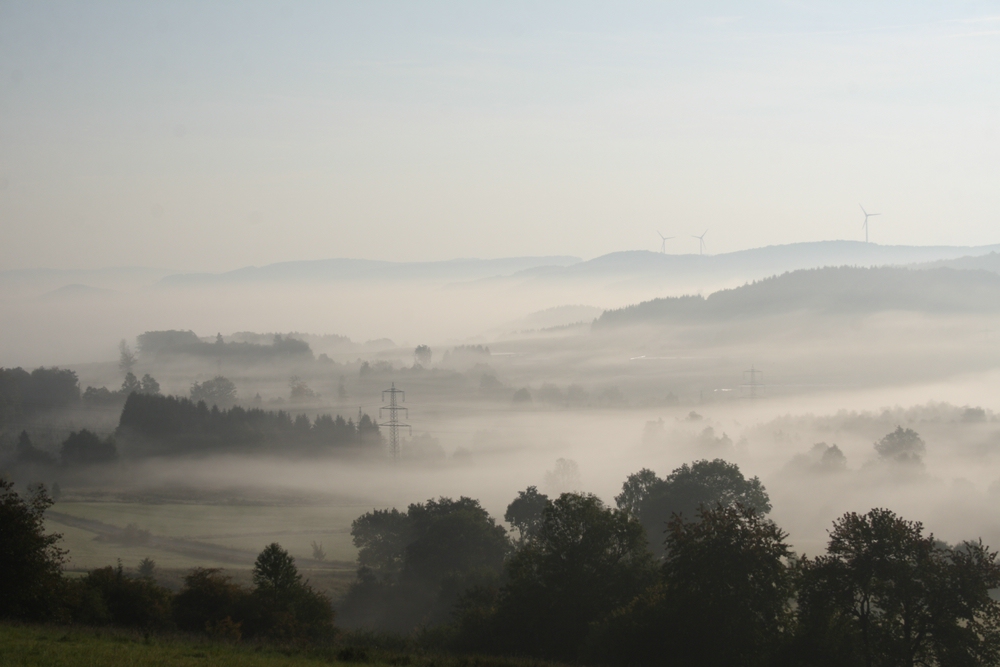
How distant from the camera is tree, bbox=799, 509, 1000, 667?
34.7 meters

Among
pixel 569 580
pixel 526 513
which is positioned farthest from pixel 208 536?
pixel 569 580

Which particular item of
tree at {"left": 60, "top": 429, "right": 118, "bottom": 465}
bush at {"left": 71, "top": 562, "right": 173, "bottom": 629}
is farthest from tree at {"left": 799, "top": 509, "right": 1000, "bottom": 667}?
tree at {"left": 60, "top": 429, "right": 118, "bottom": 465}

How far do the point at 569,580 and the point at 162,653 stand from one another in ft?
73.4

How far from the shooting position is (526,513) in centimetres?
8650

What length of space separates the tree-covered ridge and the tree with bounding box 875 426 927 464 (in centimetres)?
9386

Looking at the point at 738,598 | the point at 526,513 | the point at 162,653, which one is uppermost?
the point at 162,653

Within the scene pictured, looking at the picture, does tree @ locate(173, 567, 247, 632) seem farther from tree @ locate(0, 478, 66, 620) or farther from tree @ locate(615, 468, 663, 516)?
tree @ locate(615, 468, 663, 516)

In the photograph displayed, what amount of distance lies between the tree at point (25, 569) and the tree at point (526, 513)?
168 ft

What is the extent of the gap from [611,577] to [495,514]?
70164 mm

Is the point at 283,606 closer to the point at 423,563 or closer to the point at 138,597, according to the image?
the point at 138,597

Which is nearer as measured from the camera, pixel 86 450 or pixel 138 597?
pixel 138 597

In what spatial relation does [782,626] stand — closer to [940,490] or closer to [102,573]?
[102,573]

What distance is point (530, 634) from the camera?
4269cm

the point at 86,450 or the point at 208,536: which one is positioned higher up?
the point at 86,450
